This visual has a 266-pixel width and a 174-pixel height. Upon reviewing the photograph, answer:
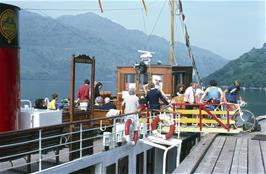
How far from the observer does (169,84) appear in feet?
57.2

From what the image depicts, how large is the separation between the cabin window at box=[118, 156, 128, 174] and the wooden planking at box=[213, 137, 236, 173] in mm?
2247

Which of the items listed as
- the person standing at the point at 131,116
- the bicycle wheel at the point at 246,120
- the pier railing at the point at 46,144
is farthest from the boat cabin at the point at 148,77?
the pier railing at the point at 46,144

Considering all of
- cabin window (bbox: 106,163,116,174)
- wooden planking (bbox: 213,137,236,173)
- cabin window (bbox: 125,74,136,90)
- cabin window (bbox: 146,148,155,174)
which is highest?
cabin window (bbox: 125,74,136,90)

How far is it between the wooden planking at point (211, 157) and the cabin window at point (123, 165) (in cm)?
187

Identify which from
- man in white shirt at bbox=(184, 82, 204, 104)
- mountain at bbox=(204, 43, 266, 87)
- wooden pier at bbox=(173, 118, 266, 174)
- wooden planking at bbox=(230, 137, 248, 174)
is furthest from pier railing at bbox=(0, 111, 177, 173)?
mountain at bbox=(204, 43, 266, 87)

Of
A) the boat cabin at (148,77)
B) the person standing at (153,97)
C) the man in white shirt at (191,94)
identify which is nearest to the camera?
the person standing at (153,97)

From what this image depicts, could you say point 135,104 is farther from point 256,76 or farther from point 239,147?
point 256,76

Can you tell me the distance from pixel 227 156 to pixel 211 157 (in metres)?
0.47

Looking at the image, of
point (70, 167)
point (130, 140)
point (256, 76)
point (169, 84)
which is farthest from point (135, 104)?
point (256, 76)

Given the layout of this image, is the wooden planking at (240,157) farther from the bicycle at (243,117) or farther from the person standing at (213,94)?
the person standing at (213,94)

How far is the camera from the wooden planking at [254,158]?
942 cm

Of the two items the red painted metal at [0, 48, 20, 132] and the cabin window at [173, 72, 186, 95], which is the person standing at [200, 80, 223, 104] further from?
the red painted metal at [0, 48, 20, 132]

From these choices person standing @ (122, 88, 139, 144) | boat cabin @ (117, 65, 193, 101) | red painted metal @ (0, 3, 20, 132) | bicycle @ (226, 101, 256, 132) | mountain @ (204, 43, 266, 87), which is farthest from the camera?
mountain @ (204, 43, 266, 87)

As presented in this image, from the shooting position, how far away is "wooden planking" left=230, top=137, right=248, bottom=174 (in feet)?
30.9
